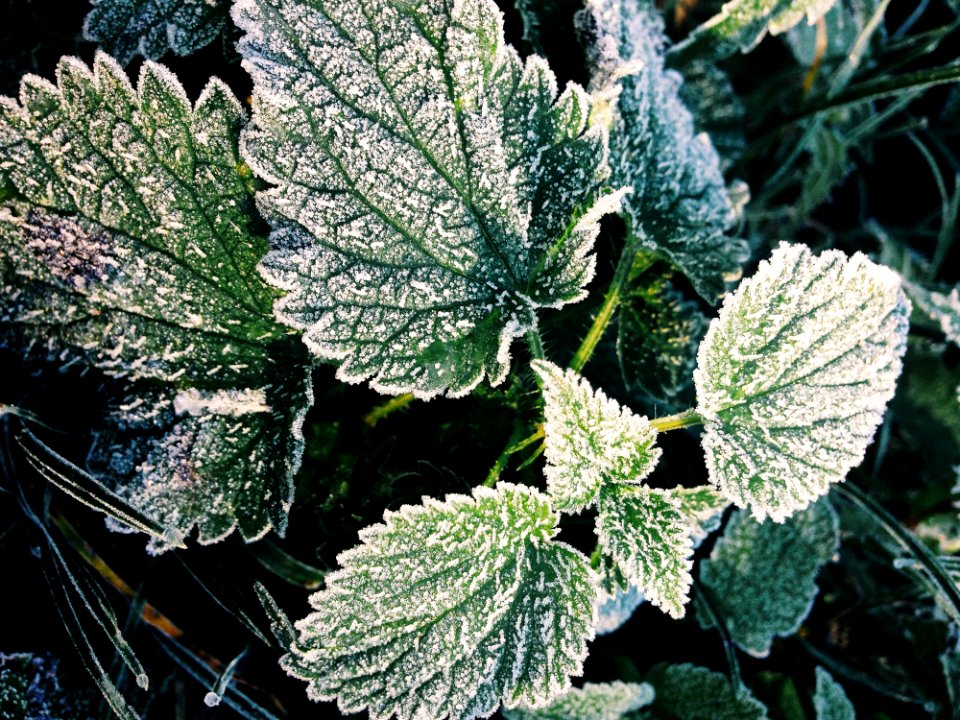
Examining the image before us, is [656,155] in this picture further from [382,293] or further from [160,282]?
[160,282]

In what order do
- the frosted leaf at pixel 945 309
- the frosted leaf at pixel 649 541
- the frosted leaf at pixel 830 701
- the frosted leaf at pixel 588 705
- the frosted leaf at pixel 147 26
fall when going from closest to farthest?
the frosted leaf at pixel 649 541, the frosted leaf at pixel 147 26, the frosted leaf at pixel 588 705, the frosted leaf at pixel 830 701, the frosted leaf at pixel 945 309

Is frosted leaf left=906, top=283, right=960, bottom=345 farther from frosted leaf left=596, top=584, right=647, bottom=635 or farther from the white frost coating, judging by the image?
the white frost coating

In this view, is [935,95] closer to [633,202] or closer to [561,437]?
[633,202]

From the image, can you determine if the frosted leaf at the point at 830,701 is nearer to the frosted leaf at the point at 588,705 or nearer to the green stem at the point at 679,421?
the frosted leaf at the point at 588,705

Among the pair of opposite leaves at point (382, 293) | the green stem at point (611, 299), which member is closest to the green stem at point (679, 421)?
the pair of opposite leaves at point (382, 293)

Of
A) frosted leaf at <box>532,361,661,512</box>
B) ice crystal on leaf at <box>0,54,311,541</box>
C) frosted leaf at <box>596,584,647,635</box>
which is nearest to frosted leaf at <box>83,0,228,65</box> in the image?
ice crystal on leaf at <box>0,54,311,541</box>

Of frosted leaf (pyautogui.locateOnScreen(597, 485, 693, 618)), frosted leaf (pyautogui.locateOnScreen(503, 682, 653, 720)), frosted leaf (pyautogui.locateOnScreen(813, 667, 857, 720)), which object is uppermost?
frosted leaf (pyautogui.locateOnScreen(597, 485, 693, 618))
